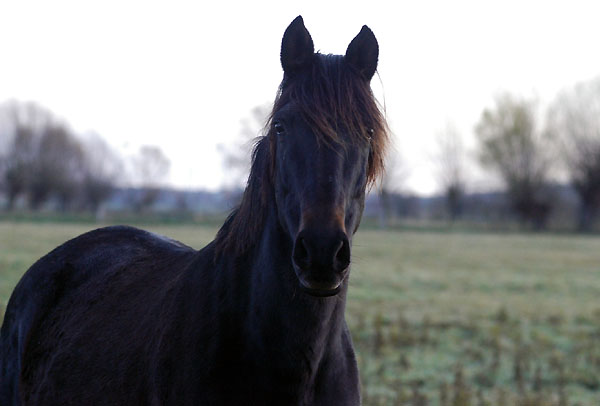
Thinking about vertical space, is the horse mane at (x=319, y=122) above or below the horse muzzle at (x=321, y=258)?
above

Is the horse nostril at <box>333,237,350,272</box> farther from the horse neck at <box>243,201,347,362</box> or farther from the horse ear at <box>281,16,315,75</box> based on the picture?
the horse ear at <box>281,16,315,75</box>

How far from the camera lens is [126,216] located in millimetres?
51219

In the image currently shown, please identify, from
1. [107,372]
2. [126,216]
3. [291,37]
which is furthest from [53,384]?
[126,216]

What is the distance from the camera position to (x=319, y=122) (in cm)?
251

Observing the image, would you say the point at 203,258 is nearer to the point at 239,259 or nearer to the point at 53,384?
the point at 239,259

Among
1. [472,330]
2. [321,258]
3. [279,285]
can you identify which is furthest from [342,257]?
[472,330]

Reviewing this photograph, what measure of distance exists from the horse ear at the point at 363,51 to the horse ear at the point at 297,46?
19 centimetres

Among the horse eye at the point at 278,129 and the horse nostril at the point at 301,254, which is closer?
the horse nostril at the point at 301,254

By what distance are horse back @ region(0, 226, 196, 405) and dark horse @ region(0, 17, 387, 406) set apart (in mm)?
18

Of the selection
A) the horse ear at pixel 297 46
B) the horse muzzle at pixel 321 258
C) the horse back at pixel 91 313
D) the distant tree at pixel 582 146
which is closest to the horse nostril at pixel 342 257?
the horse muzzle at pixel 321 258

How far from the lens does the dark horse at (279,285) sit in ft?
7.93

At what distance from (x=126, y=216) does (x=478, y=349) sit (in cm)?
4546

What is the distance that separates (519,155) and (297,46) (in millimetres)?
60170

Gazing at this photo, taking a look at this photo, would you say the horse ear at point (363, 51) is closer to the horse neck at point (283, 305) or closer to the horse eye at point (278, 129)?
the horse eye at point (278, 129)
